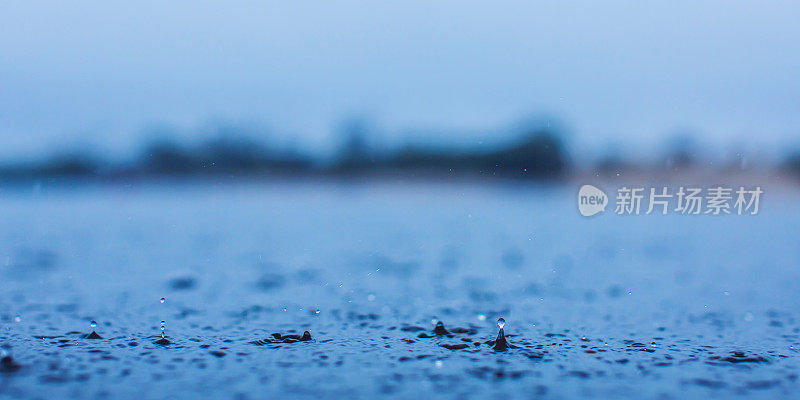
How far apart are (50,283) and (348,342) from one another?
2842mm

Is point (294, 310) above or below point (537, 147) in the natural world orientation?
below

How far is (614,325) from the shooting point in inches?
140

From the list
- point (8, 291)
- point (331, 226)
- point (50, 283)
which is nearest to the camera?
point (8, 291)

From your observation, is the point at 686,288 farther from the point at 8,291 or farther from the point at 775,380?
the point at 8,291

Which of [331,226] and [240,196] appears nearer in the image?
[331,226]

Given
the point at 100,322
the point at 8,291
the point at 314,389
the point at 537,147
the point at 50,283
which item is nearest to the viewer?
the point at 314,389

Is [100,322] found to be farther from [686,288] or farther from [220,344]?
[686,288]

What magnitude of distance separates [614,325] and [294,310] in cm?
171

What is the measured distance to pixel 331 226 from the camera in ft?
34.6

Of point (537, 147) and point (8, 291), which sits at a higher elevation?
point (537, 147)

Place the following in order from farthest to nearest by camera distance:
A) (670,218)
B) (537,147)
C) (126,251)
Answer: (670,218) < (537,147) < (126,251)

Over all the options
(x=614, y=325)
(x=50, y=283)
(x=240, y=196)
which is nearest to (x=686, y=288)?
(x=614, y=325)

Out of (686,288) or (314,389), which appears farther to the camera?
(686,288)

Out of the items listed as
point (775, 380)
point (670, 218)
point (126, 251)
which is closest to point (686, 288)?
point (775, 380)
